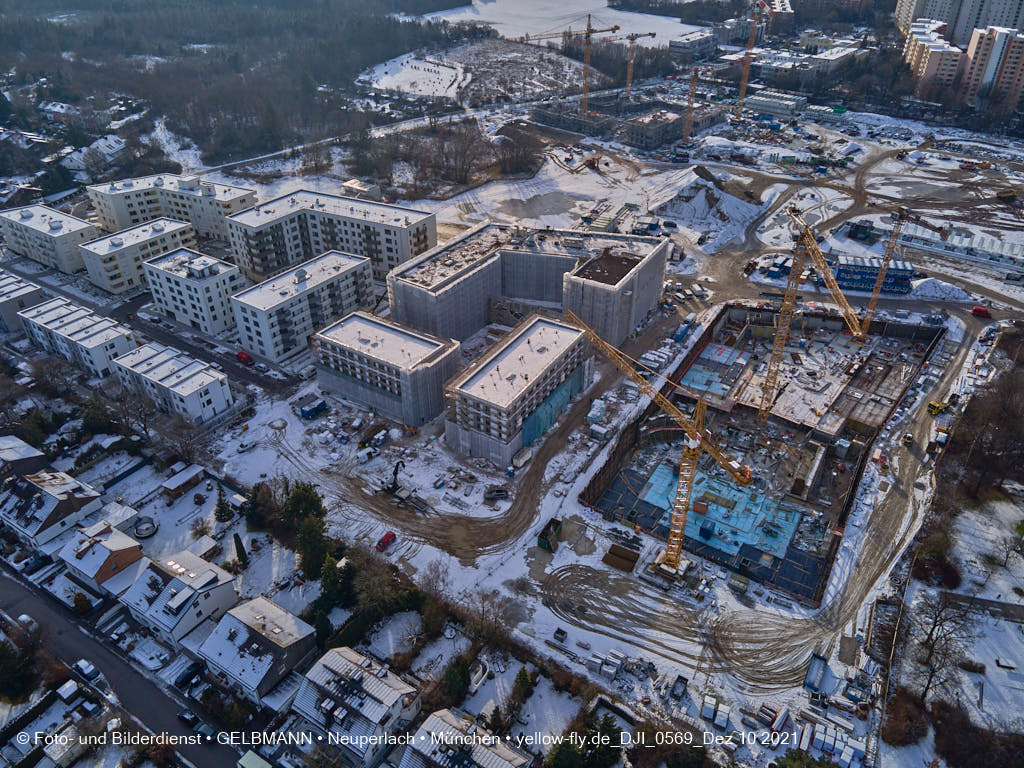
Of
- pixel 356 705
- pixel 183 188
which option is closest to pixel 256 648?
pixel 356 705

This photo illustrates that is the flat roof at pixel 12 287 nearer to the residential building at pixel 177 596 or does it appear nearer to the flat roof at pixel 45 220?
the flat roof at pixel 45 220

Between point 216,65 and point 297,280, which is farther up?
point 216,65

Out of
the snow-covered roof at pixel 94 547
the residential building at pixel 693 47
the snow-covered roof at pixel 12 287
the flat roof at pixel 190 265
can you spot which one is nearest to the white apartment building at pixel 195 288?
the flat roof at pixel 190 265

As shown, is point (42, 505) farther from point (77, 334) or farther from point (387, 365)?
point (387, 365)

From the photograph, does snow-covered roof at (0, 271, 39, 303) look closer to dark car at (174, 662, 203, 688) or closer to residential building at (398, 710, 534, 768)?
dark car at (174, 662, 203, 688)

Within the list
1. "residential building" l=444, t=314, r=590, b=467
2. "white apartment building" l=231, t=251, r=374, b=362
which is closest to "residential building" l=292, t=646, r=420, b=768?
"residential building" l=444, t=314, r=590, b=467
